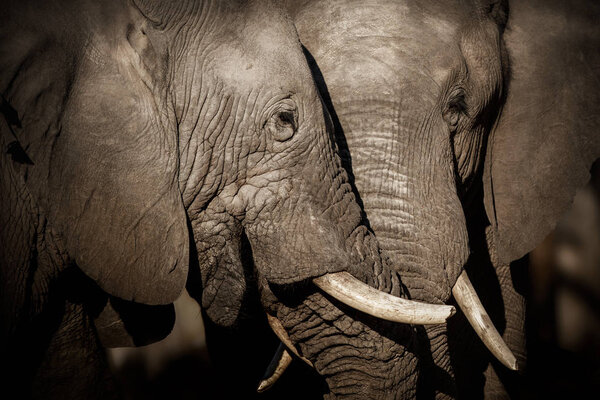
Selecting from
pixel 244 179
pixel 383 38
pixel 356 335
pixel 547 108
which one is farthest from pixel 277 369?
pixel 547 108

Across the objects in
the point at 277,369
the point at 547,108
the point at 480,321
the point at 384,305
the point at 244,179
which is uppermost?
the point at 547,108

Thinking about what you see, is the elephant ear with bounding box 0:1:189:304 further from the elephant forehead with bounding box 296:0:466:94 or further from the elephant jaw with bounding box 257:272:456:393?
the elephant forehead with bounding box 296:0:466:94

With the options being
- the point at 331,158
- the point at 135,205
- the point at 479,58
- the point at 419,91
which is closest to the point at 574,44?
the point at 479,58

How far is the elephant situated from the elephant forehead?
0.35 metres

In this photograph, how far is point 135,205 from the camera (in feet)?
6.88

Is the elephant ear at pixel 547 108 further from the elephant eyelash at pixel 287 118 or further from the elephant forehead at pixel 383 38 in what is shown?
the elephant eyelash at pixel 287 118

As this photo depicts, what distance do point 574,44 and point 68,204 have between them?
83.3 inches

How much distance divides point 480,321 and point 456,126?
28.5 inches

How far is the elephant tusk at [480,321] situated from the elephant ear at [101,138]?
1.00 m

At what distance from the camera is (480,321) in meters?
2.51

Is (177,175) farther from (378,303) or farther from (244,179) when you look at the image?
(378,303)

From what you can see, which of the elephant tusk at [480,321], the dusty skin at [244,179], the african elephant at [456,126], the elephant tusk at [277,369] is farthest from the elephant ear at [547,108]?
the elephant tusk at [277,369]

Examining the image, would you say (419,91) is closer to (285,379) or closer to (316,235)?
(316,235)

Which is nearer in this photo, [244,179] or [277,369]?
[244,179]
